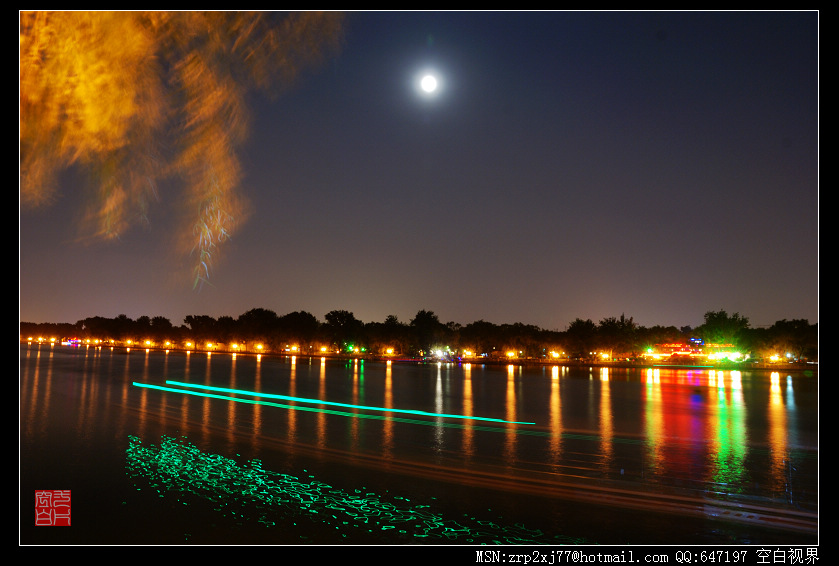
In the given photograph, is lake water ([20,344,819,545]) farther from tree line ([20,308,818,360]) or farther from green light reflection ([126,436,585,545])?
tree line ([20,308,818,360])

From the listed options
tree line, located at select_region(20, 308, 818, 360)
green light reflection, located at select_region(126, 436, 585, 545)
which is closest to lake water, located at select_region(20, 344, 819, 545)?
green light reflection, located at select_region(126, 436, 585, 545)

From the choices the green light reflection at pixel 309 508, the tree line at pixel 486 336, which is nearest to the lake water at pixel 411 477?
the green light reflection at pixel 309 508

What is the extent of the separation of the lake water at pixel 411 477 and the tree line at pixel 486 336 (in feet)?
314

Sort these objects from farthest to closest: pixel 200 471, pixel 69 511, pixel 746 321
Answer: pixel 746 321
pixel 200 471
pixel 69 511

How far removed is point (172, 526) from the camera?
602cm

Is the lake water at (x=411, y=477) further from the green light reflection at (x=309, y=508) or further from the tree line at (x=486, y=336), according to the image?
the tree line at (x=486, y=336)

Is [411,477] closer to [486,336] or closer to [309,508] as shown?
[309,508]

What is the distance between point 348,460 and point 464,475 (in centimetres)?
218

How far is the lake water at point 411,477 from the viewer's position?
6023mm

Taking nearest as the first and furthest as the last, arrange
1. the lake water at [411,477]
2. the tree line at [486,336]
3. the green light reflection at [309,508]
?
the green light reflection at [309,508], the lake water at [411,477], the tree line at [486,336]

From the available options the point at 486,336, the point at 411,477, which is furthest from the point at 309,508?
the point at 486,336

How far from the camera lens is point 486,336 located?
124 m
